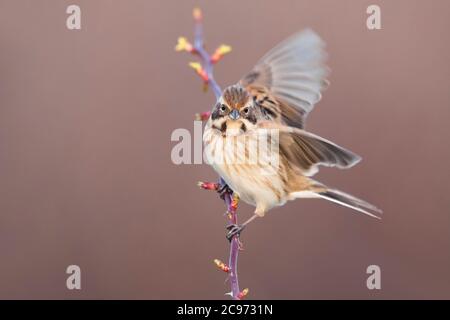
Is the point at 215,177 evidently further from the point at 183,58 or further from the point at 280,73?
the point at 280,73

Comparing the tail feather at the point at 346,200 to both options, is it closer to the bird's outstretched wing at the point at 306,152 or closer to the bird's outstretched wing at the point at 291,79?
the bird's outstretched wing at the point at 306,152

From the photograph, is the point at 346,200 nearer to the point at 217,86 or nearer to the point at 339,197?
the point at 339,197

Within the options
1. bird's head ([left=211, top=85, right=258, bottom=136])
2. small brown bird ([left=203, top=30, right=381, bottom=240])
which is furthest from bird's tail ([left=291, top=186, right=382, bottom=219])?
bird's head ([left=211, top=85, right=258, bottom=136])

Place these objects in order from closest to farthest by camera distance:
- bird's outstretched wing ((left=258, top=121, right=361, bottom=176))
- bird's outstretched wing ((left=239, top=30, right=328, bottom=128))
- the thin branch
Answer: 1. the thin branch
2. bird's outstretched wing ((left=258, top=121, right=361, bottom=176))
3. bird's outstretched wing ((left=239, top=30, right=328, bottom=128))

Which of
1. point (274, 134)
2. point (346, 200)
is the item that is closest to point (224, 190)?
point (274, 134)

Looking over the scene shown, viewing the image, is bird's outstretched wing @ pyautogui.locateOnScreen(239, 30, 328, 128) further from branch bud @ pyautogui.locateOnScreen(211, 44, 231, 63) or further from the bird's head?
branch bud @ pyautogui.locateOnScreen(211, 44, 231, 63)

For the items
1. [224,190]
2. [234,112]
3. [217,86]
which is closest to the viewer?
[217,86]

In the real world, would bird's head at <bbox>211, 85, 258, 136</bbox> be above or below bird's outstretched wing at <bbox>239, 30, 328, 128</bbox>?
below
